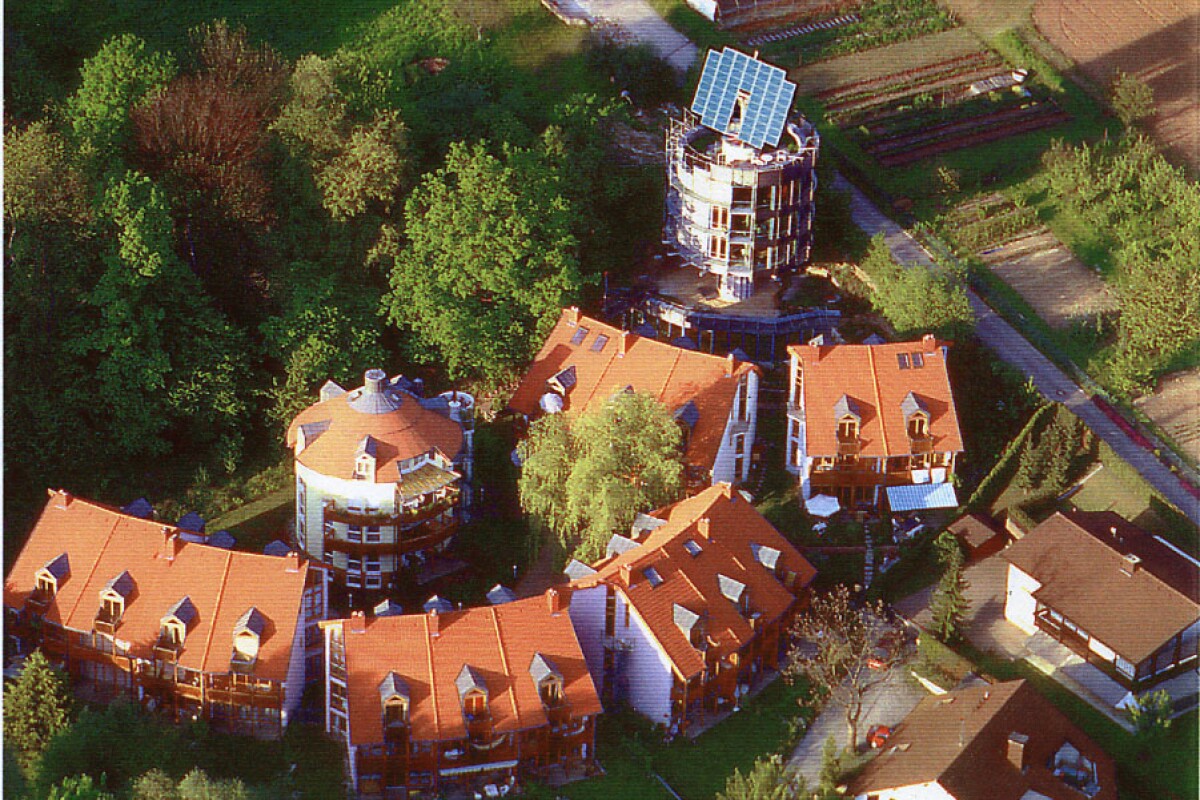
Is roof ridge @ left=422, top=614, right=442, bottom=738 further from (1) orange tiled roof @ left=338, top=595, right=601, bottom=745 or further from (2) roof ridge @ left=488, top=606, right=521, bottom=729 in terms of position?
(2) roof ridge @ left=488, top=606, right=521, bottom=729

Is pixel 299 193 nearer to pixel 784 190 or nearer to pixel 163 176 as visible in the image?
pixel 163 176

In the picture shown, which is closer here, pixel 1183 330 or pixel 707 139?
pixel 1183 330

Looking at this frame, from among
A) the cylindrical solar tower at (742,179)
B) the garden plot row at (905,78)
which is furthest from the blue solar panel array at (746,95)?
the garden plot row at (905,78)

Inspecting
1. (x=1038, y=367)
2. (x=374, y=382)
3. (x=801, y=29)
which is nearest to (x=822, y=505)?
(x=1038, y=367)

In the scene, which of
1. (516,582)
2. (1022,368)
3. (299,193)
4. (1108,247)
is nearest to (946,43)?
(1108,247)

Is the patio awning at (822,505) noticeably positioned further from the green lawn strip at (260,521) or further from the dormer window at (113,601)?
the dormer window at (113,601)

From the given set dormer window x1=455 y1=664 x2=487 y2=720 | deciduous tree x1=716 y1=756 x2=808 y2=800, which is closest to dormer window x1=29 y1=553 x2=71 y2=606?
dormer window x1=455 y1=664 x2=487 y2=720
